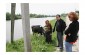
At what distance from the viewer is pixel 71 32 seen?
9.05 feet

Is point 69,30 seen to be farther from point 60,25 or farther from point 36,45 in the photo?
point 36,45

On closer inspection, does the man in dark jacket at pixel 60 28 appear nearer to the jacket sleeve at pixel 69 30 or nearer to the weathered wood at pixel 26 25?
the jacket sleeve at pixel 69 30

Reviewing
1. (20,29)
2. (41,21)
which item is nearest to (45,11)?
(41,21)

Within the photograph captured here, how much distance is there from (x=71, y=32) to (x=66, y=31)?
0.16 feet

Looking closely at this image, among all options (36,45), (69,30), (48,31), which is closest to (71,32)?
(69,30)

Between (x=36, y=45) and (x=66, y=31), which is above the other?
(x=66, y=31)

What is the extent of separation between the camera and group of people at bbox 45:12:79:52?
108 inches

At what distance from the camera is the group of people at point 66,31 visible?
9.00 ft

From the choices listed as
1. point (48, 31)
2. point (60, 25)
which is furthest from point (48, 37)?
point (60, 25)

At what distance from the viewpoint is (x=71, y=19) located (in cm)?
275

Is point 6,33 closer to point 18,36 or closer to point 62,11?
point 18,36

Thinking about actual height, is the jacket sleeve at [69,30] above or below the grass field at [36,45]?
above

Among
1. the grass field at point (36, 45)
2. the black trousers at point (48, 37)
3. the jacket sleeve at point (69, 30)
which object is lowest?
the grass field at point (36, 45)

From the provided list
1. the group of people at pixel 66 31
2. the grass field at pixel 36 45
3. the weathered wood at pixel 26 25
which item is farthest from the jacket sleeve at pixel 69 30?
the weathered wood at pixel 26 25
